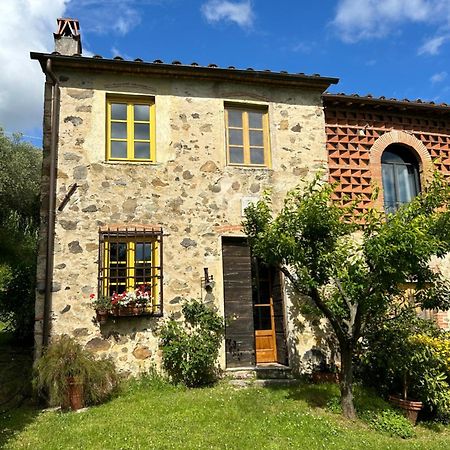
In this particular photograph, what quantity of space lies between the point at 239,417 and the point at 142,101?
20.6 feet

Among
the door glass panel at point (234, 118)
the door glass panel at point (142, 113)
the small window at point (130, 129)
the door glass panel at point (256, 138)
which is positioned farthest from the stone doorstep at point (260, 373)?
the door glass panel at point (142, 113)

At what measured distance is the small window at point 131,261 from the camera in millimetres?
8031

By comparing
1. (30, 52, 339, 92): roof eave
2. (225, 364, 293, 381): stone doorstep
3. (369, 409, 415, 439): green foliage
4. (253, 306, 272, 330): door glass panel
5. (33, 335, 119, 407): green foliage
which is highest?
(30, 52, 339, 92): roof eave

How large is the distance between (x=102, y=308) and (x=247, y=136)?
→ 182 inches

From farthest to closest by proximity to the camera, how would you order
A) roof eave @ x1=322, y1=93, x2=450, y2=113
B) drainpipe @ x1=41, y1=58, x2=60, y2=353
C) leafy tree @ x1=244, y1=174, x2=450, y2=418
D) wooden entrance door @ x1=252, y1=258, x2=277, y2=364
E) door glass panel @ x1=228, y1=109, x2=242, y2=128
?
roof eave @ x1=322, y1=93, x2=450, y2=113, door glass panel @ x1=228, y1=109, x2=242, y2=128, wooden entrance door @ x1=252, y1=258, x2=277, y2=364, drainpipe @ x1=41, y1=58, x2=60, y2=353, leafy tree @ x1=244, y1=174, x2=450, y2=418

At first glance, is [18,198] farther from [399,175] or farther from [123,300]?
[399,175]

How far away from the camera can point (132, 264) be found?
8.16 meters

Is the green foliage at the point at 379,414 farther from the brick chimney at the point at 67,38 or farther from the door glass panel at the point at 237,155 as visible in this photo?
the brick chimney at the point at 67,38

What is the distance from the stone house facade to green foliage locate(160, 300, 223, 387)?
0.23 meters

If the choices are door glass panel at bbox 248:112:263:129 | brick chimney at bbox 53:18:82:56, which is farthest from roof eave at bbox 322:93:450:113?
brick chimney at bbox 53:18:82:56

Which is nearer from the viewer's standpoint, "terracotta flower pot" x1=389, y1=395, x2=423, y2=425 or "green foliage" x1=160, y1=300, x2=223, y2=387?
"terracotta flower pot" x1=389, y1=395, x2=423, y2=425

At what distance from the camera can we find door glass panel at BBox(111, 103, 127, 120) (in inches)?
344

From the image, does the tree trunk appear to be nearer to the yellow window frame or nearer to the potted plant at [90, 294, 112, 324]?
the yellow window frame

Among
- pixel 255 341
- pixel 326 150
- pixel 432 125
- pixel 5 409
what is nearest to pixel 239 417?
pixel 255 341
